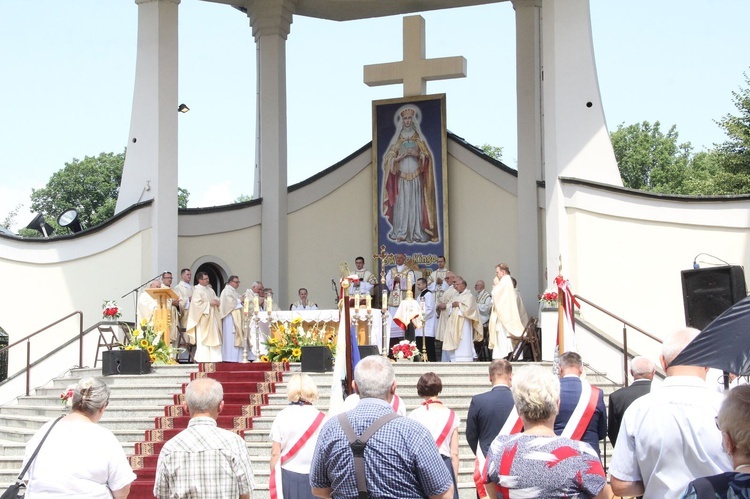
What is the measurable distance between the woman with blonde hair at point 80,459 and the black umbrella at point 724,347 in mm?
2737

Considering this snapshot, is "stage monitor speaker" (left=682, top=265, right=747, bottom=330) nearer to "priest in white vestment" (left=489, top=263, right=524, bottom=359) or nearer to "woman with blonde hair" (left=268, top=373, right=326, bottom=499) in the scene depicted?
"priest in white vestment" (left=489, top=263, right=524, bottom=359)

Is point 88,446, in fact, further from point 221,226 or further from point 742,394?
point 221,226

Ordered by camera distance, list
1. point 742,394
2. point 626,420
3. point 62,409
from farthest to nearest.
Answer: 1. point 62,409
2. point 626,420
3. point 742,394

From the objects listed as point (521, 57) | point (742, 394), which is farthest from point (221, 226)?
point (742, 394)

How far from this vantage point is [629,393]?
7.32 meters

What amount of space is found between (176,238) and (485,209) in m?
5.82

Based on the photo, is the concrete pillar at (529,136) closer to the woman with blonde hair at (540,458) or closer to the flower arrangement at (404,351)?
the flower arrangement at (404,351)

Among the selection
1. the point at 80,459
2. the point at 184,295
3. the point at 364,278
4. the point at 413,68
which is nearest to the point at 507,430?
the point at 80,459

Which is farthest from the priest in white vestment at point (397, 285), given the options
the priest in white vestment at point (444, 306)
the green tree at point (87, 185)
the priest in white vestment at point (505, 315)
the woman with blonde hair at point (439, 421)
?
the green tree at point (87, 185)

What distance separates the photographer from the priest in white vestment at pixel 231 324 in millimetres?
17906

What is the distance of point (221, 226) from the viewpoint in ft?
68.4

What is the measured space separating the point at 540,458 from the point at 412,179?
1707cm

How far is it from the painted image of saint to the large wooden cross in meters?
0.47

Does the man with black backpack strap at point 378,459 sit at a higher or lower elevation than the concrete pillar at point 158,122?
lower
